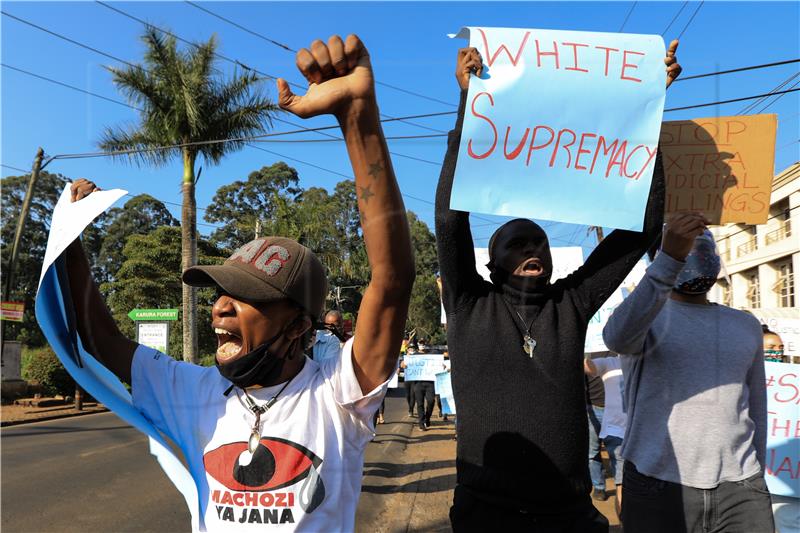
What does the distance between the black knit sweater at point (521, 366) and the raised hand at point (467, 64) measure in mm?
46

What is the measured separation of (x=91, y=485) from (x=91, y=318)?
251 inches

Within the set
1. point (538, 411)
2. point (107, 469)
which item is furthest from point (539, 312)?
point (107, 469)

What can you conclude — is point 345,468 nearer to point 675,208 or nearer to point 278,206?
point 278,206

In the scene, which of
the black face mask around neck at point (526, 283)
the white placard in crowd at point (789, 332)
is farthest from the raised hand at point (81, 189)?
the white placard in crowd at point (789, 332)

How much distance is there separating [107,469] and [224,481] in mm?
7584

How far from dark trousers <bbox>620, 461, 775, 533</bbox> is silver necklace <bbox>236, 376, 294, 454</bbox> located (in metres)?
1.54

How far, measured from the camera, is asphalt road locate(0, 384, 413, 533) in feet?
18.3

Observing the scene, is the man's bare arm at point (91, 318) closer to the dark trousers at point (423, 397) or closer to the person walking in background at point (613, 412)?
the person walking in background at point (613, 412)

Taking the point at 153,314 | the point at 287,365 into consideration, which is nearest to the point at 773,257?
the point at 153,314

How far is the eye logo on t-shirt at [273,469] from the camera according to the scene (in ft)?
4.93

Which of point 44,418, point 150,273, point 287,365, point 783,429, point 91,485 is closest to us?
point 287,365

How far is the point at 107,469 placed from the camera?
8.11 m

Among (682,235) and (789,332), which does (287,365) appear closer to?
(682,235)

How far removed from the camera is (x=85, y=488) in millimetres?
6969
